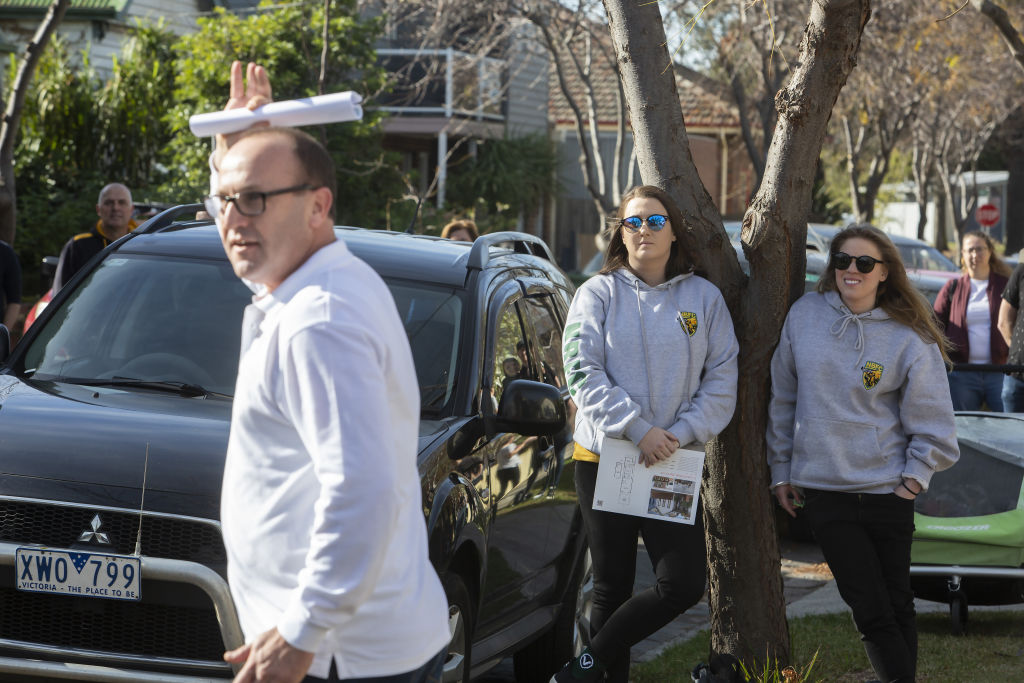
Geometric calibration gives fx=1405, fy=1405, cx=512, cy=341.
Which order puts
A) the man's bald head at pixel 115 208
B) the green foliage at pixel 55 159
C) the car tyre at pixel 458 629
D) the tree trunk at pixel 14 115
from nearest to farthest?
the car tyre at pixel 458 629
the man's bald head at pixel 115 208
the tree trunk at pixel 14 115
the green foliage at pixel 55 159

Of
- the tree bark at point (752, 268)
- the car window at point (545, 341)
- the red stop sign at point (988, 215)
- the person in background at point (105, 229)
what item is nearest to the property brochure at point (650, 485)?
the tree bark at point (752, 268)

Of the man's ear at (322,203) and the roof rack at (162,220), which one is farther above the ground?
the man's ear at (322,203)

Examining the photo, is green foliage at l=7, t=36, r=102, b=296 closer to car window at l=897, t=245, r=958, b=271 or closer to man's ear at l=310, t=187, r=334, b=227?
car window at l=897, t=245, r=958, b=271

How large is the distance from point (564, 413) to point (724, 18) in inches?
750

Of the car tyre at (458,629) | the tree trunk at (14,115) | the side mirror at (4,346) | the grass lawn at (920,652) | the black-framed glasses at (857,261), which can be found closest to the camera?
the car tyre at (458,629)

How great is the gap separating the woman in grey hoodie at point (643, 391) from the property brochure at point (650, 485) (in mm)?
47

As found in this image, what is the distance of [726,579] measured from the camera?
536 centimetres

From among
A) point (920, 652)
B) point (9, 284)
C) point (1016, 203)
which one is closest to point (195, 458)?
point (920, 652)

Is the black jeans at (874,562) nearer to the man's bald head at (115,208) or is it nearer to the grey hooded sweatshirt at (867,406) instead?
the grey hooded sweatshirt at (867,406)

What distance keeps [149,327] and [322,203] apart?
287 centimetres

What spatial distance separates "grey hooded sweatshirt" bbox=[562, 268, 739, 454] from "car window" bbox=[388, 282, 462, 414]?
44 cm

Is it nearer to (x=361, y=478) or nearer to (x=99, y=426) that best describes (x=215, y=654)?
(x=99, y=426)

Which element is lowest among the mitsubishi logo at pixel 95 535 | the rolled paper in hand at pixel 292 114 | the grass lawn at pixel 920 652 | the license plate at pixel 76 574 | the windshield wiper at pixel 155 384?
the grass lawn at pixel 920 652

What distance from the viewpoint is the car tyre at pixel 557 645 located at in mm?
6035
